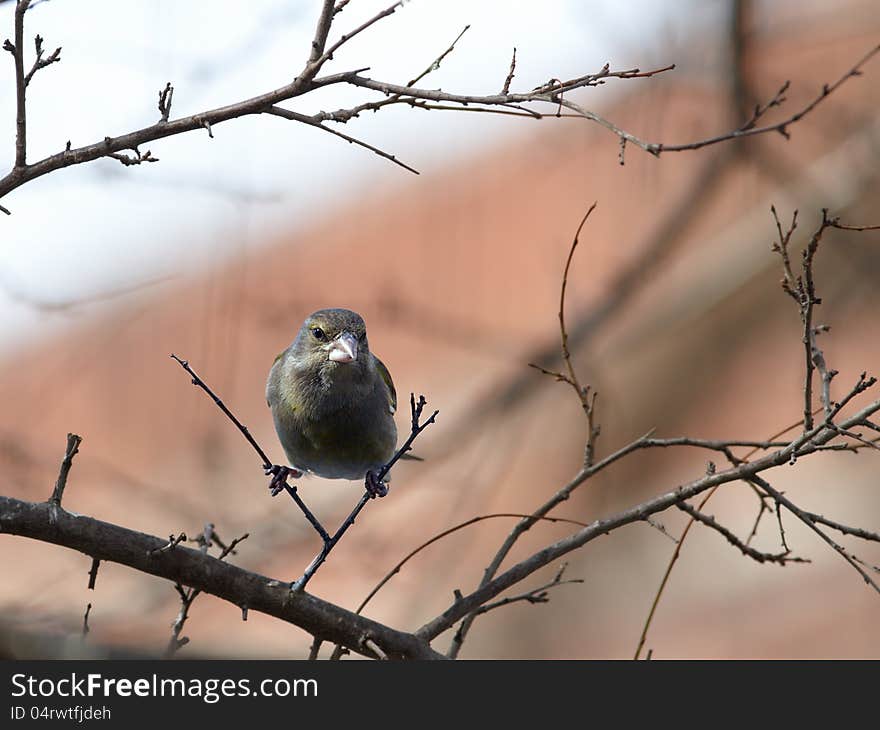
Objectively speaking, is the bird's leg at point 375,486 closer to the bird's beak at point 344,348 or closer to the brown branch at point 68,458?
the bird's beak at point 344,348

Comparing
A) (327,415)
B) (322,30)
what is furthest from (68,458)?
(322,30)

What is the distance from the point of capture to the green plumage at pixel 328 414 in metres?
3.14

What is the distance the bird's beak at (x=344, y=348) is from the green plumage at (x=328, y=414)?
113 mm

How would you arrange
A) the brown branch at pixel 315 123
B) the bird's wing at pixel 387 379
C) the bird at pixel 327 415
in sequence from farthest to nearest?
the bird's wing at pixel 387 379
the bird at pixel 327 415
the brown branch at pixel 315 123

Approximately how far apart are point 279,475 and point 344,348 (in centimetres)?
48

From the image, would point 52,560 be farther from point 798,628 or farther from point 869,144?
point 869,144

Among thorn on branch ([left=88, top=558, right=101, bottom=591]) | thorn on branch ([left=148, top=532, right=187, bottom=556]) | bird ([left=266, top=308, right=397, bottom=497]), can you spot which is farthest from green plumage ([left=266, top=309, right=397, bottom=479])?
thorn on branch ([left=88, top=558, right=101, bottom=591])

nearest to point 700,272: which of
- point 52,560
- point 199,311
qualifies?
point 199,311

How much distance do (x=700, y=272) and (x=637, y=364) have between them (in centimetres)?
77

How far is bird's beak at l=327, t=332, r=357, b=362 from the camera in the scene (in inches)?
112

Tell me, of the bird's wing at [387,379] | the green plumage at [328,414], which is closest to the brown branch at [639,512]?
the green plumage at [328,414]

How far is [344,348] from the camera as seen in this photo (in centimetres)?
290

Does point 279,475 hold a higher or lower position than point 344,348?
lower

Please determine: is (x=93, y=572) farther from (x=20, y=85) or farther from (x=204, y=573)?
(x=20, y=85)
